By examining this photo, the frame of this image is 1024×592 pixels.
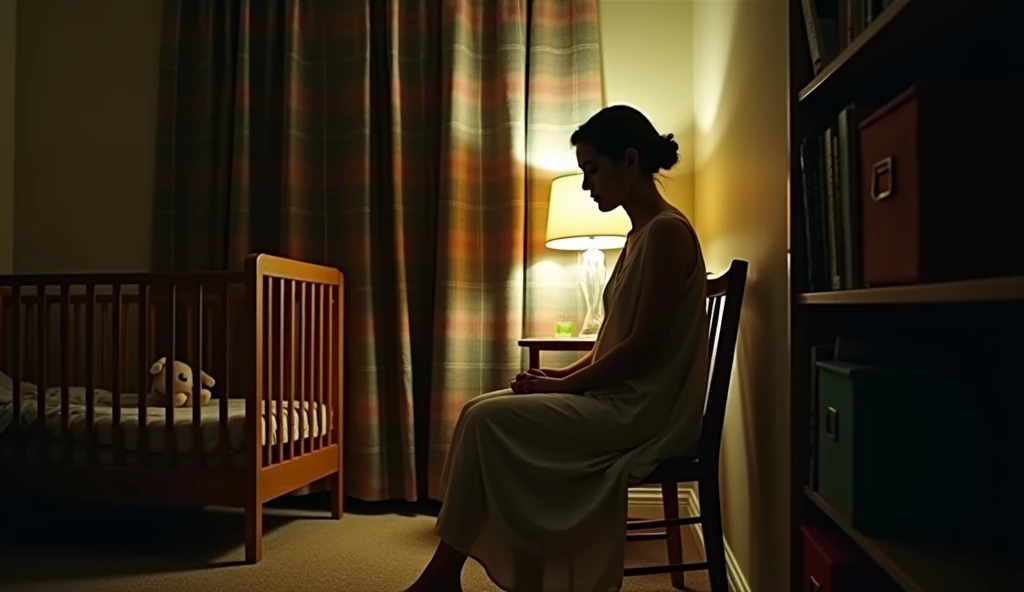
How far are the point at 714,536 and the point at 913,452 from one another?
0.85 m

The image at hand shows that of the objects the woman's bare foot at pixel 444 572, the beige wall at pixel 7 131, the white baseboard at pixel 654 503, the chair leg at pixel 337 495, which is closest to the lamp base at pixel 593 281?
the white baseboard at pixel 654 503

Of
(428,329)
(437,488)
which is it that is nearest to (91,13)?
(428,329)

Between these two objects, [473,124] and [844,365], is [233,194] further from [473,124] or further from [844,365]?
[844,365]

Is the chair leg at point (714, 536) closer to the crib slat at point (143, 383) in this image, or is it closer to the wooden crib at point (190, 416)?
the wooden crib at point (190, 416)

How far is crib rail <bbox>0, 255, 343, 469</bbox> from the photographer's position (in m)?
2.42

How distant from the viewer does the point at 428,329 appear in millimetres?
3143

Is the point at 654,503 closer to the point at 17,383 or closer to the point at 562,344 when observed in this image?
the point at 562,344

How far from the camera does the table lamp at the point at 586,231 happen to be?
8.92 feet

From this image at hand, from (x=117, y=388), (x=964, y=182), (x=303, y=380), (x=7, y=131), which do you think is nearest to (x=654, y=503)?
(x=303, y=380)

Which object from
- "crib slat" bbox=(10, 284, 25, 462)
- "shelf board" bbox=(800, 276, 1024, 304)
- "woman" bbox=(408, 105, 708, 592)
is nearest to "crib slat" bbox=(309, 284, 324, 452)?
"crib slat" bbox=(10, 284, 25, 462)

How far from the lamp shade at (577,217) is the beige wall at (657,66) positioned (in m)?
0.38

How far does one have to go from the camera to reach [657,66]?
307cm

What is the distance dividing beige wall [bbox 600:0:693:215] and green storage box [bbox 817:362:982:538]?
205 cm

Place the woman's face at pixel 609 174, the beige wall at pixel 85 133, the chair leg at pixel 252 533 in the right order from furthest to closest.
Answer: the beige wall at pixel 85 133 < the chair leg at pixel 252 533 < the woman's face at pixel 609 174
